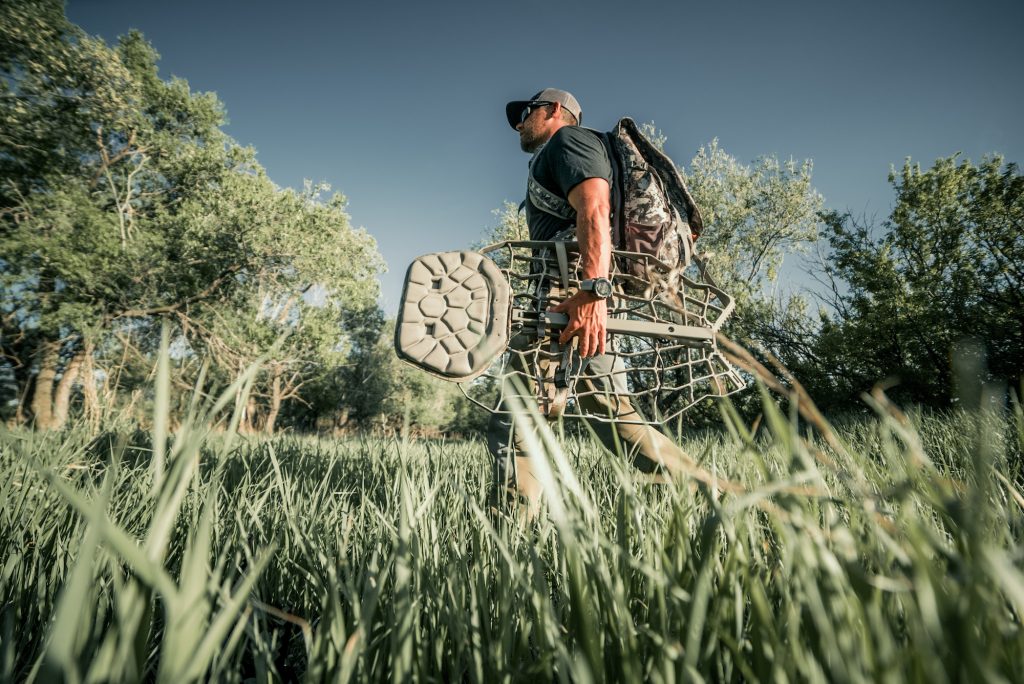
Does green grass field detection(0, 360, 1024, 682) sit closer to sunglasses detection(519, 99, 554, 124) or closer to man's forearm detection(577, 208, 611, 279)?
man's forearm detection(577, 208, 611, 279)

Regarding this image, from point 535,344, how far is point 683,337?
64cm

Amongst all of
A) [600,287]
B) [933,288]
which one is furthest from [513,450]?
[933,288]

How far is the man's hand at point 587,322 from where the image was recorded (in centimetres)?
185

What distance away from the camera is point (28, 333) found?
42.8 feet

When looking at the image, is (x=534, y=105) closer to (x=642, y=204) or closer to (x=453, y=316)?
(x=642, y=204)

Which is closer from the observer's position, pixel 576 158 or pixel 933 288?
pixel 576 158

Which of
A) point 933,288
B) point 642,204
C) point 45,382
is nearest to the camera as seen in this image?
point 642,204

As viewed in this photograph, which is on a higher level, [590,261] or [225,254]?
[225,254]

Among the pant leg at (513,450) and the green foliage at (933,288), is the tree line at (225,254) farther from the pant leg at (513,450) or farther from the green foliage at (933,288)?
the pant leg at (513,450)

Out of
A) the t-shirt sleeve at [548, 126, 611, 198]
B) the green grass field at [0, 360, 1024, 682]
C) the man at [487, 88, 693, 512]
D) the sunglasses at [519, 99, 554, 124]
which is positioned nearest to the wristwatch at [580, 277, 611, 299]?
the man at [487, 88, 693, 512]

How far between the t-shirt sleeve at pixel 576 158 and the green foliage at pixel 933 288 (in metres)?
7.83

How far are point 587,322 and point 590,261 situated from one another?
275 mm

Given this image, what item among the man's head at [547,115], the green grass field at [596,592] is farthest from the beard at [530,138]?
the green grass field at [596,592]

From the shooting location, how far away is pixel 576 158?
2064mm
